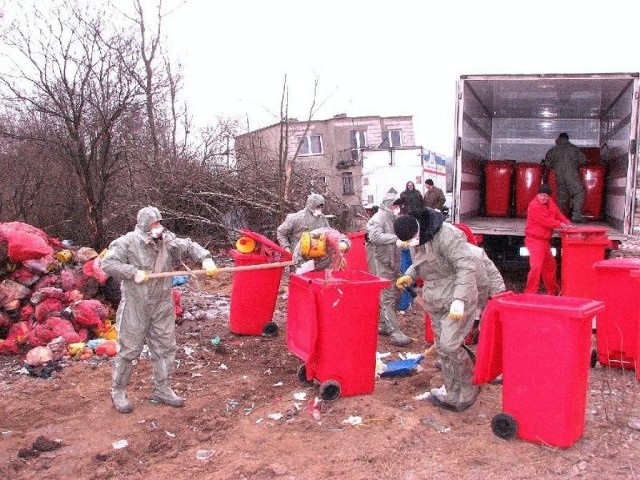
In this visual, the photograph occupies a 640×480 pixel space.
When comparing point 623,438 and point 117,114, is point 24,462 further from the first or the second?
point 117,114

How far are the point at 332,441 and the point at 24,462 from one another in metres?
2.04

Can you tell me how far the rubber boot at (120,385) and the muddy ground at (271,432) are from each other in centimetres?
10

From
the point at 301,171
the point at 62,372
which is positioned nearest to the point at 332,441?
the point at 62,372

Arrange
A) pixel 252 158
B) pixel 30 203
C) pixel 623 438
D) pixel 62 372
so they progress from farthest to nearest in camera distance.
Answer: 1. pixel 252 158
2. pixel 30 203
3. pixel 62 372
4. pixel 623 438

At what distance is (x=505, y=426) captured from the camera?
4035mm

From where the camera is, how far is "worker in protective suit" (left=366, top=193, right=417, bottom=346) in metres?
6.85

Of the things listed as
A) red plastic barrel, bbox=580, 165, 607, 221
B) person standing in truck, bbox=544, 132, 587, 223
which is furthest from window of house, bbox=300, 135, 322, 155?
person standing in truck, bbox=544, 132, 587, 223

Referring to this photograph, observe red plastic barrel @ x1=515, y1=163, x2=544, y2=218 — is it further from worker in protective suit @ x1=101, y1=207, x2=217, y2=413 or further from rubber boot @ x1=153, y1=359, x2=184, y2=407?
rubber boot @ x1=153, y1=359, x2=184, y2=407

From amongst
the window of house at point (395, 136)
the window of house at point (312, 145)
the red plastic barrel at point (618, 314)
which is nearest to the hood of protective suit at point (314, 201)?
the red plastic barrel at point (618, 314)

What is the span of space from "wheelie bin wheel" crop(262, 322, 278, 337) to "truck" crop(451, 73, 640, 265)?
300cm

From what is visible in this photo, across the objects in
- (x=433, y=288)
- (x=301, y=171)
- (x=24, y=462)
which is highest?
(x=301, y=171)

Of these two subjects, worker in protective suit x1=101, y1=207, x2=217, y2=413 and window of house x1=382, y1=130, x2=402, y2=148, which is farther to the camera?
window of house x1=382, y1=130, x2=402, y2=148

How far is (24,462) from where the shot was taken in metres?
4.18

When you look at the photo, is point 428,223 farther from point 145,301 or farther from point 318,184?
point 318,184
